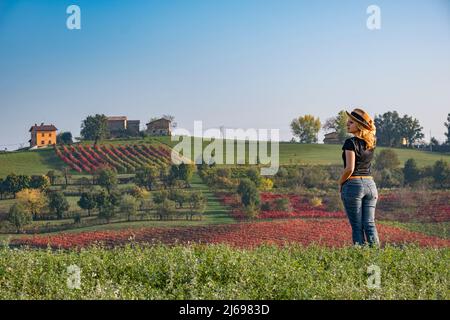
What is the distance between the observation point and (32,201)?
53.0 ft

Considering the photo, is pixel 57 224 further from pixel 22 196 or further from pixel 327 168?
pixel 327 168

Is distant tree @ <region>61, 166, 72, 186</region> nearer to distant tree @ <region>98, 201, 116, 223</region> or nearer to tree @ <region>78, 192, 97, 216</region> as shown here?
tree @ <region>78, 192, 97, 216</region>

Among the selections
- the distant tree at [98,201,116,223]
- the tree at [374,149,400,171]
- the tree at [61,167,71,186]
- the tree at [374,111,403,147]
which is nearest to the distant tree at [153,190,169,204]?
the distant tree at [98,201,116,223]

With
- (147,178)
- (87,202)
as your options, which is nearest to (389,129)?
(147,178)

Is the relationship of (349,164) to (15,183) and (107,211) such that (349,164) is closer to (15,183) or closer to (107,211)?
(107,211)

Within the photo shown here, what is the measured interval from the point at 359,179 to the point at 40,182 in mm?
11024

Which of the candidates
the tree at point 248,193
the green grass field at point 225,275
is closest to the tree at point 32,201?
the tree at point 248,193

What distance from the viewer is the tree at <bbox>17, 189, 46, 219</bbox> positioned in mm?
16078

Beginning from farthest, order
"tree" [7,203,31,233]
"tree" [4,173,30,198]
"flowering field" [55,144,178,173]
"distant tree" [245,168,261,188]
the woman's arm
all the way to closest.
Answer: "flowering field" [55,144,178,173] → "distant tree" [245,168,261,188] → "tree" [4,173,30,198] → "tree" [7,203,31,233] → the woman's arm

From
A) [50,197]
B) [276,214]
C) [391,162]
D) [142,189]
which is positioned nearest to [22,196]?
[50,197]

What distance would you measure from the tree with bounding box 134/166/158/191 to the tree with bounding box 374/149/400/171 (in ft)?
20.4

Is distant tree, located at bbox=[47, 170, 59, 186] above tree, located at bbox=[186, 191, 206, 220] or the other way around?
above

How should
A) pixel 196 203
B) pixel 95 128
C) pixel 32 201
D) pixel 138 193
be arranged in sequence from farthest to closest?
pixel 95 128 → pixel 138 193 → pixel 32 201 → pixel 196 203

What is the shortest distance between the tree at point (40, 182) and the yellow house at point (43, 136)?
1.25 metres
